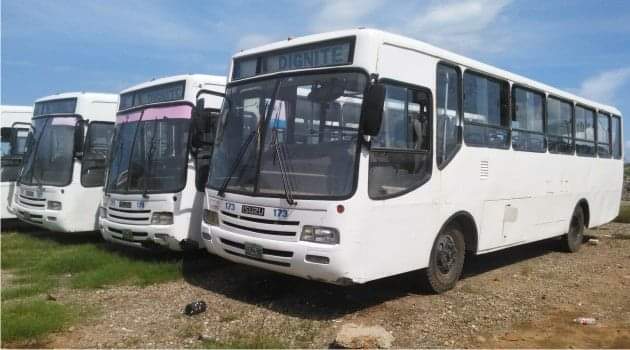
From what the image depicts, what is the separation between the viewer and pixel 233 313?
258 inches

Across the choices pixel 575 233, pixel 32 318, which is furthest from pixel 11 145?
pixel 575 233

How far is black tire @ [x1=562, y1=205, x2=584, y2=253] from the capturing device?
11211 mm

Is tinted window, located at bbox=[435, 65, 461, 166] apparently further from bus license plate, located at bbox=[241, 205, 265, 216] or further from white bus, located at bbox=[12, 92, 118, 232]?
white bus, located at bbox=[12, 92, 118, 232]

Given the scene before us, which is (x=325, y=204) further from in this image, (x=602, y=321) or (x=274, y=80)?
(x=602, y=321)

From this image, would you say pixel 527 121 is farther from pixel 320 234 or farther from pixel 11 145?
pixel 11 145

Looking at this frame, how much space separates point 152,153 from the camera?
9.28m

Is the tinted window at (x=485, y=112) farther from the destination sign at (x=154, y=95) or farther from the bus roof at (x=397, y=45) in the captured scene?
the destination sign at (x=154, y=95)

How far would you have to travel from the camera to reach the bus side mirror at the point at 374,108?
5.86 metres

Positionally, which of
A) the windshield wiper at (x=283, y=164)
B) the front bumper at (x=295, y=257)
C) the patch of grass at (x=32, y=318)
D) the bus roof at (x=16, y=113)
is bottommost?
the patch of grass at (x=32, y=318)

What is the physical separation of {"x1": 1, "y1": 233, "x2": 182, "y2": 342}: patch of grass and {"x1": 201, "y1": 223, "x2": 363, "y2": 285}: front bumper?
6.24ft

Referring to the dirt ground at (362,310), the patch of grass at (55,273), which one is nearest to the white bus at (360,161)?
the dirt ground at (362,310)

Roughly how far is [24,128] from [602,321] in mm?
12737

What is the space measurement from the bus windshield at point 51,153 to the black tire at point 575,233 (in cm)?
937

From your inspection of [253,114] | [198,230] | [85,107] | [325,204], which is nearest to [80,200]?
[85,107]
